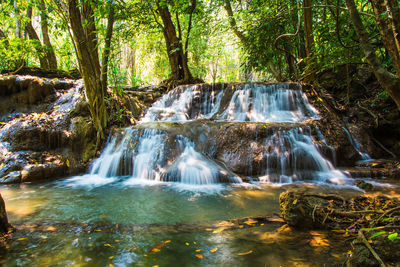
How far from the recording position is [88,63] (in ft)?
20.7

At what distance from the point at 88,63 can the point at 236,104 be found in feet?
15.9

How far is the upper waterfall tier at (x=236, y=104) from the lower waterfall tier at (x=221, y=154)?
1.89 metres

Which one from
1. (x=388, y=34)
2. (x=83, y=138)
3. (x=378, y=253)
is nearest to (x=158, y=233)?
(x=378, y=253)

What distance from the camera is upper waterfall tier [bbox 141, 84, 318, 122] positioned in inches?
303

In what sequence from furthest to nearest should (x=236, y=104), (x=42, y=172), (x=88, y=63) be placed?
(x=236, y=104) < (x=88, y=63) < (x=42, y=172)

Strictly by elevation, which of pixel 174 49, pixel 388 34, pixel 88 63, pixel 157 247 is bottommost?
pixel 157 247

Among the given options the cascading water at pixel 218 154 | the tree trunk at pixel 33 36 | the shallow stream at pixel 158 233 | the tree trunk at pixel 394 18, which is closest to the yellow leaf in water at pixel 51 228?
the shallow stream at pixel 158 233

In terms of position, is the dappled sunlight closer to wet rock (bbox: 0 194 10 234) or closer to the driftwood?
wet rock (bbox: 0 194 10 234)

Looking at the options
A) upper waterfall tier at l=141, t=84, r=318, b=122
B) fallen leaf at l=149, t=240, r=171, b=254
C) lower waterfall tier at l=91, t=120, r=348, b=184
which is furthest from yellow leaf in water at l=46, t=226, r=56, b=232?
upper waterfall tier at l=141, t=84, r=318, b=122

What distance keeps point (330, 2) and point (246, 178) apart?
605 cm

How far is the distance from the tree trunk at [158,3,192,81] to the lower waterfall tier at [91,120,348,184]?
544cm

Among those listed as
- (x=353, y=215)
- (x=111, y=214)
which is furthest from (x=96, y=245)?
(x=353, y=215)

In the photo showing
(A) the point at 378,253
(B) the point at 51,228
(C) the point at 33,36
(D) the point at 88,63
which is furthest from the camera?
(C) the point at 33,36

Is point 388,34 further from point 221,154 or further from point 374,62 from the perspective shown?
point 221,154
